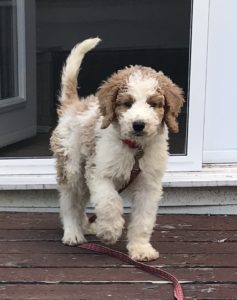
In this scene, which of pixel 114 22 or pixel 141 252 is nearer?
pixel 141 252

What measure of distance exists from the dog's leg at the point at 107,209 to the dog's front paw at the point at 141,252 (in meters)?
0.21

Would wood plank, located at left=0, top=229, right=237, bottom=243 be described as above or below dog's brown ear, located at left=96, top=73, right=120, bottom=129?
below

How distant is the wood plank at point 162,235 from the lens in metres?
3.97

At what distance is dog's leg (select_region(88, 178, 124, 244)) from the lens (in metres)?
3.30

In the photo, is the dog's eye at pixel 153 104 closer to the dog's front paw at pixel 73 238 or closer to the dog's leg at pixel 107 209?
the dog's leg at pixel 107 209

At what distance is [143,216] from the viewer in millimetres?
3488

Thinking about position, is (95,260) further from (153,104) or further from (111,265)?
(153,104)

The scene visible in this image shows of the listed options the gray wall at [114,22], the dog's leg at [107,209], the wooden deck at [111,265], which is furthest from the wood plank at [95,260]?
the gray wall at [114,22]

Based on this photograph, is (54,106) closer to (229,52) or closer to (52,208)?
(52,208)

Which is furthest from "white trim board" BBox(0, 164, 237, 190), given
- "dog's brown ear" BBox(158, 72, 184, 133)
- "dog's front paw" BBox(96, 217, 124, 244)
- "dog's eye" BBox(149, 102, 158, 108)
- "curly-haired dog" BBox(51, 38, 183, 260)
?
"dog's eye" BBox(149, 102, 158, 108)

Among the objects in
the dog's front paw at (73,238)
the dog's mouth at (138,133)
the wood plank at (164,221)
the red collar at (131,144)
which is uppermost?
the dog's mouth at (138,133)

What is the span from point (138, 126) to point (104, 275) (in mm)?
920

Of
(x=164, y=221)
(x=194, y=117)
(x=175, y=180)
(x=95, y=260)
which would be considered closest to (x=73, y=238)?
(x=95, y=260)

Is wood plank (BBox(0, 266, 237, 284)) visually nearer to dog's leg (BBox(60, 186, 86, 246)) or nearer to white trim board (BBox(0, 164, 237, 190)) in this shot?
dog's leg (BBox(60, 186, 86, 246))
